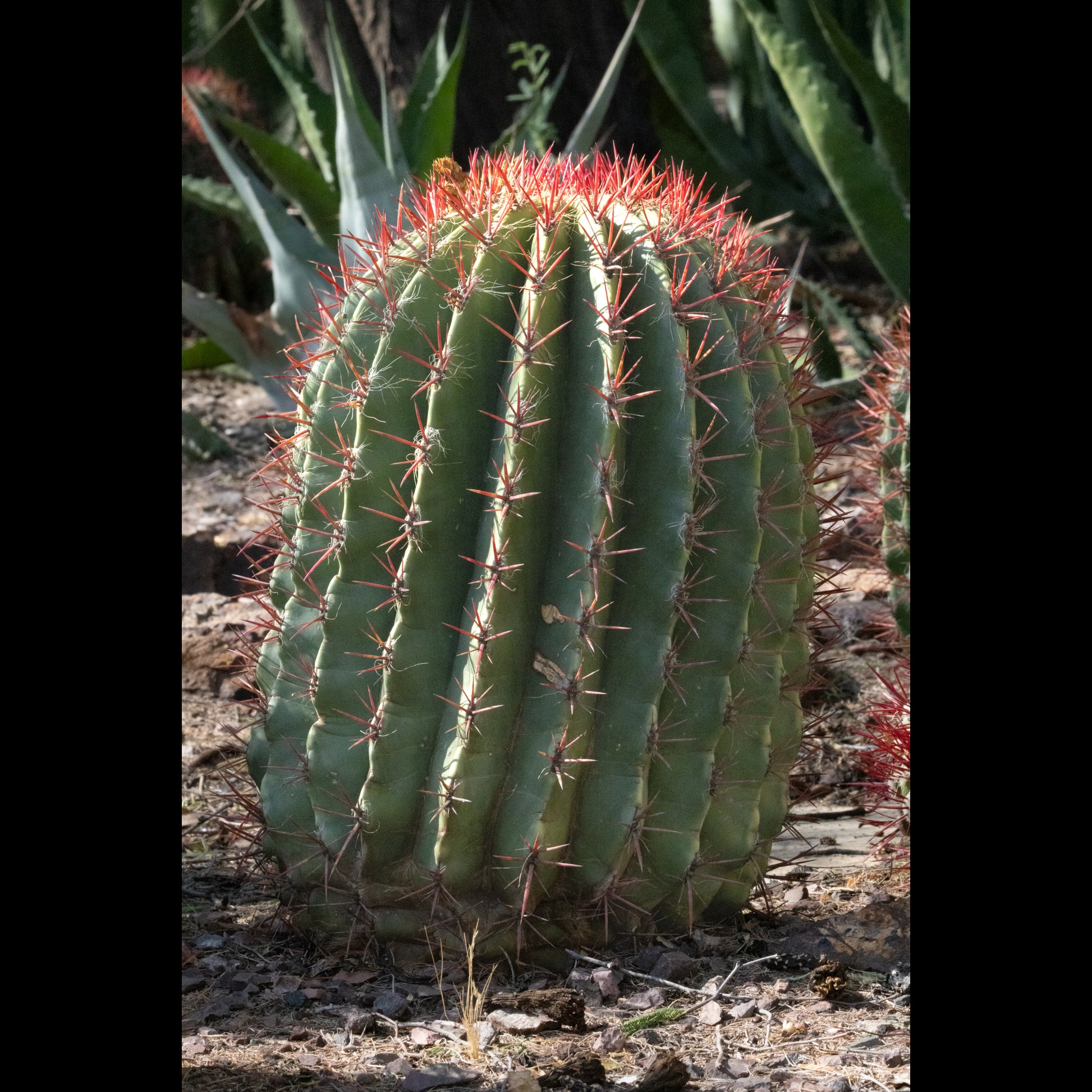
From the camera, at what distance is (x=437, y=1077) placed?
1.62m

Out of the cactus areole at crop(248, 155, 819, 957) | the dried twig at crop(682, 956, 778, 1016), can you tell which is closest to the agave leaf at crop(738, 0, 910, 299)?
the cactus areole at crop(248, 155, 819, 957)

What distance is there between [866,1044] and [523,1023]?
0.48 meters

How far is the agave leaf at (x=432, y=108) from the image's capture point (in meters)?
5.00

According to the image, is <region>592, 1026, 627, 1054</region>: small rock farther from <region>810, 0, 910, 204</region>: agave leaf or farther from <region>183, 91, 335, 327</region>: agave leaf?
<region>810, 0, 910, 204</region>: agave leaf

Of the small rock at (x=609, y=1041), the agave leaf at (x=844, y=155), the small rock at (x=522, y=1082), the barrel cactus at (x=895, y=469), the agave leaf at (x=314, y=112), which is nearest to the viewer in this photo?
the small rock at (x=522, y=1082)

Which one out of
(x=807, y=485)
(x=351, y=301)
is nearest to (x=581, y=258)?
(x=351, y=301)

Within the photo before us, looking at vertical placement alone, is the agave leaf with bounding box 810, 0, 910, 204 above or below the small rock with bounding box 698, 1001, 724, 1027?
above

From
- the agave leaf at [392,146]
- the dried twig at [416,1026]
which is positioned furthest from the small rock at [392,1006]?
the agave leaf at [392,146]

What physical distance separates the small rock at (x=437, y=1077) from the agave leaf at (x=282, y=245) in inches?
135

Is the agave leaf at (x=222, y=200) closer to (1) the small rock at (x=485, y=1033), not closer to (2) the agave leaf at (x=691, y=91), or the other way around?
(2) the agave leaf at (x=691, y=91)

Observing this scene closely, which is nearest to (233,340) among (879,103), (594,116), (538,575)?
(594,116)

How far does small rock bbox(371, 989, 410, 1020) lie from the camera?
6.04 ft

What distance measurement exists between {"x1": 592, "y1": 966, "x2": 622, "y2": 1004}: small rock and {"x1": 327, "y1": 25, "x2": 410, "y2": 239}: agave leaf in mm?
2998
